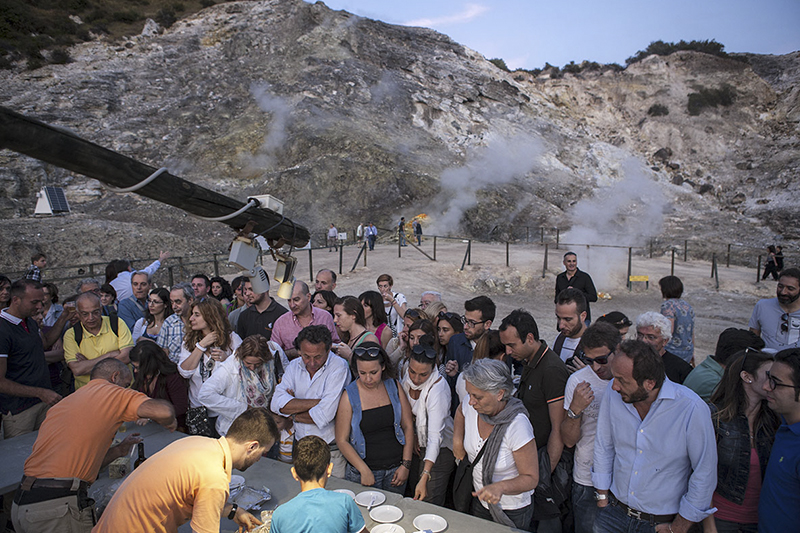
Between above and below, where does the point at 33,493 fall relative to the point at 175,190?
below

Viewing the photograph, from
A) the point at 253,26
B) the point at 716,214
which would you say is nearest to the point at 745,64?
the point at 716,214

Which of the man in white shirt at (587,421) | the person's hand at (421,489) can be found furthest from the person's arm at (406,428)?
the man in white shirt at (587,421)

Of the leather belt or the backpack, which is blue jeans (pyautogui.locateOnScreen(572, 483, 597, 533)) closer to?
the leather belt

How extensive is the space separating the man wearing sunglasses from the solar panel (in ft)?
82.8

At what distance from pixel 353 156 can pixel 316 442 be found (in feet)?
90.7

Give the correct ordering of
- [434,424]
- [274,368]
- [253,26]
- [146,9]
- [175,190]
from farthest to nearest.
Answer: [146,9] < [253,26] < [274,368] < [434,424] < [175,190]

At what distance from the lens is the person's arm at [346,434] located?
326 centimetres

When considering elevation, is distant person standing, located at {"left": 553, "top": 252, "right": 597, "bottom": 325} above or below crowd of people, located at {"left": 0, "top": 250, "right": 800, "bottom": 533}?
above

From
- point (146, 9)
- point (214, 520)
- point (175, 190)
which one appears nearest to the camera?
point (214, 520)

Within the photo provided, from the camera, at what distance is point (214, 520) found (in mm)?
2205

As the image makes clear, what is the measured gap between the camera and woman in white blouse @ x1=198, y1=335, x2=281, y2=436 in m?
3.67

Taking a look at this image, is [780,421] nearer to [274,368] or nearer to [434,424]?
[434,424]

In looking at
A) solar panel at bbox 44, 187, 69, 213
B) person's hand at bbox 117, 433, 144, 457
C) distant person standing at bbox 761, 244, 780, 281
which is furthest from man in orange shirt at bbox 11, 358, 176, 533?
solar panel at bbox 44, 187, 69, 213

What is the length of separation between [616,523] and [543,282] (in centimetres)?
1296
